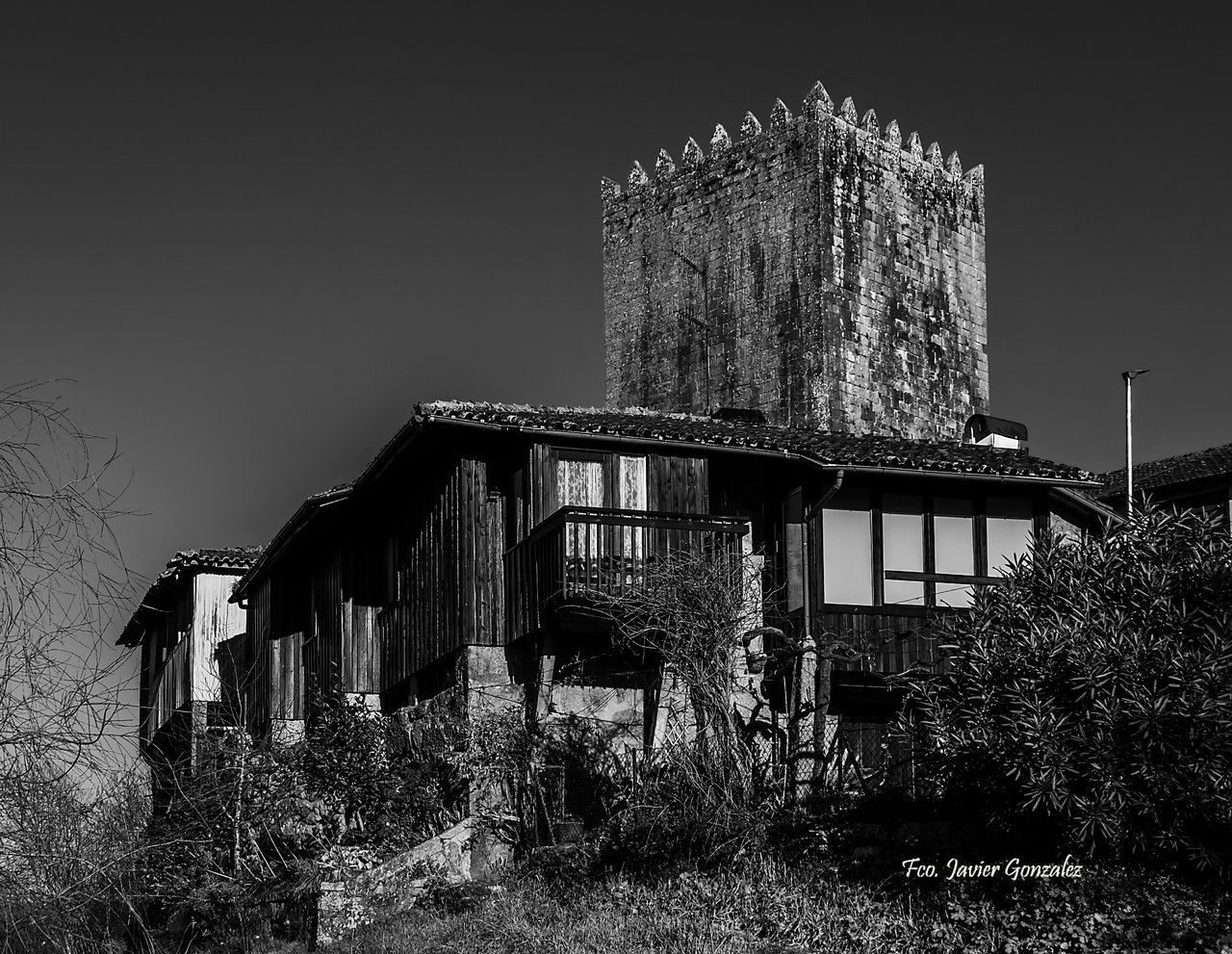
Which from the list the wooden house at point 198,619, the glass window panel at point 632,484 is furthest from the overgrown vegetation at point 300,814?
the wooden house at point 198,619

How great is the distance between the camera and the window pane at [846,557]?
22.0m

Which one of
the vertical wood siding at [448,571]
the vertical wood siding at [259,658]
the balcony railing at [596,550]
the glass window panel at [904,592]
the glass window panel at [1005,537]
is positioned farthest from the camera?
the vertical wood siding at [259,658]

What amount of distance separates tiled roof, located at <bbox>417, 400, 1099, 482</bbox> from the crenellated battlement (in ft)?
50.7

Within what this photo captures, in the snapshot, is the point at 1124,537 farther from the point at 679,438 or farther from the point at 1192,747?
the point at 679,438

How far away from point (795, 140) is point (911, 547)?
58.4 ft

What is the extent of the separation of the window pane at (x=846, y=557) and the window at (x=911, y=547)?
0.04 ft

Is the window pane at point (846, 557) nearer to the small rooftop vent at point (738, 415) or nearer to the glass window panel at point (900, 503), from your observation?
the glass window panel at point (900, 503)

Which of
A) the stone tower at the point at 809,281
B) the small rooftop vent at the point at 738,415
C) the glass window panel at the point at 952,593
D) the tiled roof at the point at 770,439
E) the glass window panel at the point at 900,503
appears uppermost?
A: the stone tower at the point at 809,281

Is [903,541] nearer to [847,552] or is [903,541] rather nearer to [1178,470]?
[847,552]

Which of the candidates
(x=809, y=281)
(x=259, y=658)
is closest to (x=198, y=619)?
(x=259, y=658)

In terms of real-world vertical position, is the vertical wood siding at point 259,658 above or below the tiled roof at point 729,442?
below

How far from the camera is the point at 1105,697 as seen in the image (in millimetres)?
11844
